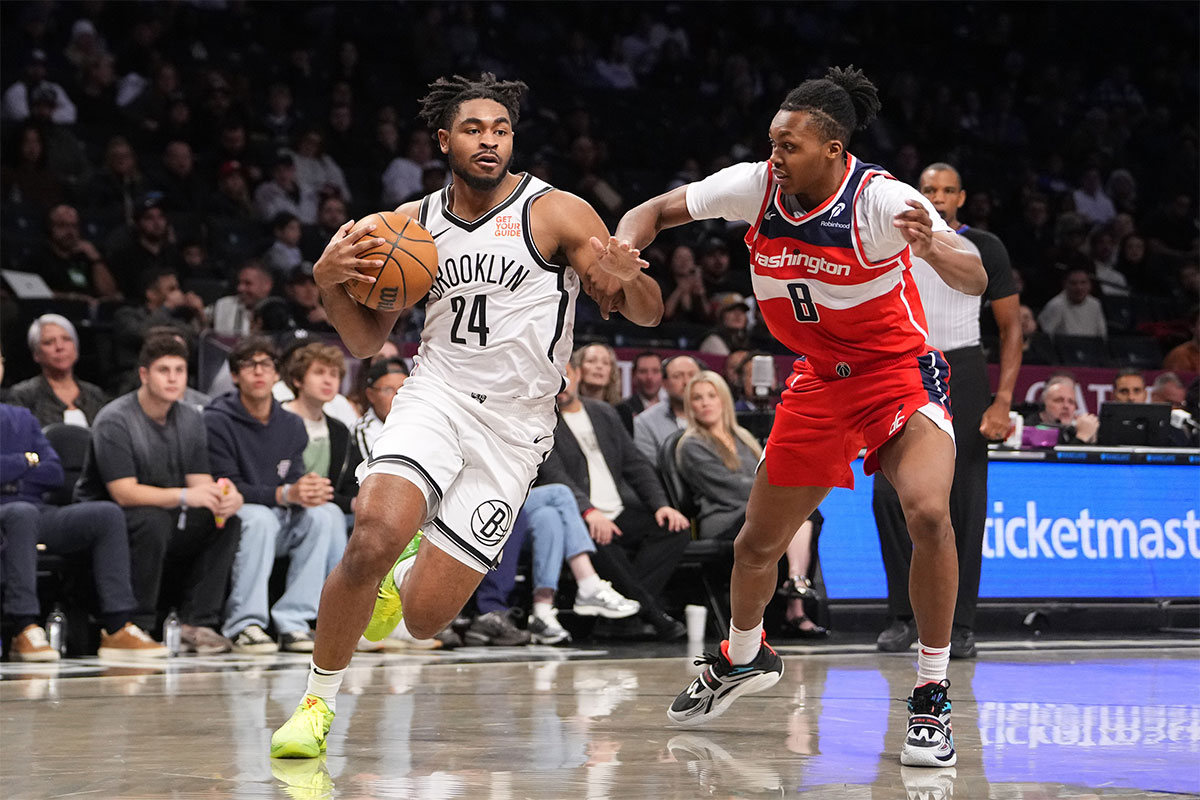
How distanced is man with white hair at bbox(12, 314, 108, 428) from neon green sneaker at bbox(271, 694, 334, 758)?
417 cm

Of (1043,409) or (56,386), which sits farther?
(1043,409)

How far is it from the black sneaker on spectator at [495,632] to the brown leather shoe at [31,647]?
2.06m

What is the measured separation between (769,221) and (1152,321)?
10.8m

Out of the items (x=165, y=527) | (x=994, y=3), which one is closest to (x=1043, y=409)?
(x=165, y=527)

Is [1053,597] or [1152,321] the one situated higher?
[1152,321]

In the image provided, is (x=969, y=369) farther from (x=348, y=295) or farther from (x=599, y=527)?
(x=348, y=295)

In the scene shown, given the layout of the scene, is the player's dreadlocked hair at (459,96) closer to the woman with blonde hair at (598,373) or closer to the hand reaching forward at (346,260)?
the hand reaching forward at (346,260)

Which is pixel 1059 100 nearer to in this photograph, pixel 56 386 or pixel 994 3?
pixel 994 3

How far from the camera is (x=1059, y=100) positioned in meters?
17.8

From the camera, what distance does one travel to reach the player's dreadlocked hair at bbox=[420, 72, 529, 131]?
4574mm

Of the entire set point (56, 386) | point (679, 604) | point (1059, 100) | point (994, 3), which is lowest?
point (679, 604)

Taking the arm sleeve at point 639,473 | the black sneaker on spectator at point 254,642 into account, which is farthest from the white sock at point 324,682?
the arm sleeve at point 639,473

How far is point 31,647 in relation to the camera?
6738 mm

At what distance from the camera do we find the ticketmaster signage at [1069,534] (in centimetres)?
816
